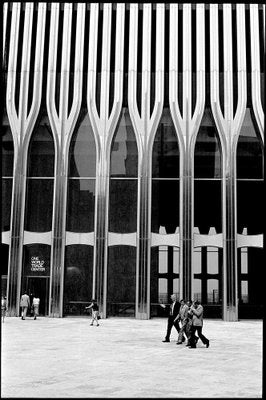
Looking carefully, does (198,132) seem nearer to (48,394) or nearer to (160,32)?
(160,32)

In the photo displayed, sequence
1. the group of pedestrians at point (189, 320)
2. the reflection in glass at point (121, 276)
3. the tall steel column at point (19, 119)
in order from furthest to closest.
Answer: the reflection in glass at point (121, 276) → the tall steel column at point (19, 119) → the group of pedestrians at point (189, 320)

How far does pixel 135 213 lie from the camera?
3350 cm

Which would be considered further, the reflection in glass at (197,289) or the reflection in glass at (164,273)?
the reflection in glass at (164,273)

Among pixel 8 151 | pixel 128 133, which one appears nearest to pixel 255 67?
pixel 128 133

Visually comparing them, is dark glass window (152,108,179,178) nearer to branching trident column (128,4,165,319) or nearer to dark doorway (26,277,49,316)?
branching trident column (128,4,165,319)

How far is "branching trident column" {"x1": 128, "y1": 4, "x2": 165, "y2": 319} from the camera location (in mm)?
30281

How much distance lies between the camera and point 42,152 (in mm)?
32875

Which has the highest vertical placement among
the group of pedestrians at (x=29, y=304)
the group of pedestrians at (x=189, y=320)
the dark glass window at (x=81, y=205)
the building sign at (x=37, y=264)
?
the dark glass window at (x=81, y=205)

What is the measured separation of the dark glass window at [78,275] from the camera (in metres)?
32.7

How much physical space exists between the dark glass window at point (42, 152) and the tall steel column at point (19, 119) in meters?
0.84

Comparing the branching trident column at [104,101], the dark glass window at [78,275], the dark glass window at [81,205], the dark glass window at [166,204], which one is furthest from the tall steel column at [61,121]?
the dark glass window at [166,204]

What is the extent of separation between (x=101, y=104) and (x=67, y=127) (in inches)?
111

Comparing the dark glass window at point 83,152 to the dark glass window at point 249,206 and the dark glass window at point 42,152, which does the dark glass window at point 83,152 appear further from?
the dark glass window at point 249,206

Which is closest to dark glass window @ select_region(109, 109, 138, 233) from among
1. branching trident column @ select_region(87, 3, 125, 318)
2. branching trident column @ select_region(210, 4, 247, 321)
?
branching trident column @ select_region(87, 3, 125, 318)
